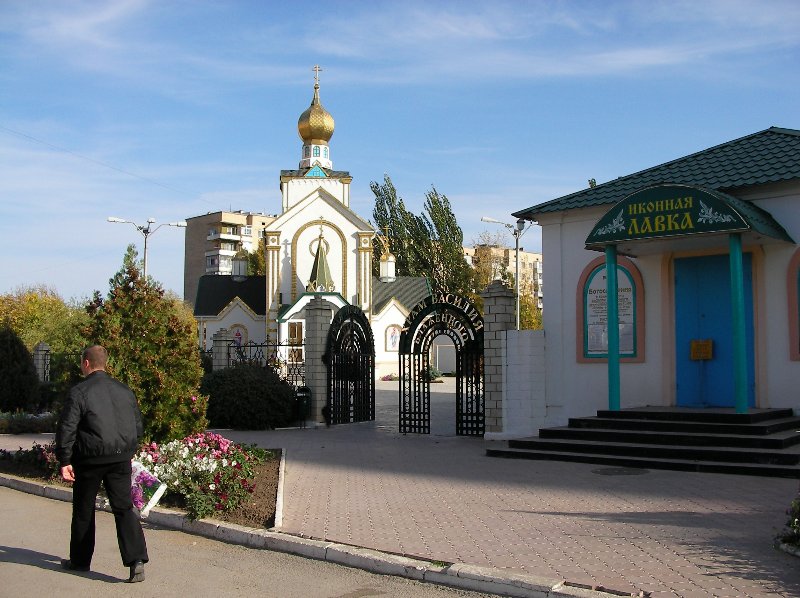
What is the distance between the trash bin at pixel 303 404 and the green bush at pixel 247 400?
0.16 m

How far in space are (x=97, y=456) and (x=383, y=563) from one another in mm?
2471

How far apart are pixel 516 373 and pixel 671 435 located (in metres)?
3.93

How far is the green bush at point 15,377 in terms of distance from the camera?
2294 cm


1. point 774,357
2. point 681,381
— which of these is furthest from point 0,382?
point 774,357

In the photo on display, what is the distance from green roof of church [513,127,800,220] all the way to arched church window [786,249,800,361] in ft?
4.52

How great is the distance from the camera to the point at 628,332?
1527 centimetres

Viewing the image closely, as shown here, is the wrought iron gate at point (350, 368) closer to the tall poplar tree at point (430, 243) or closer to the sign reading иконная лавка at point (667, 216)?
the sign reading иконная лавка at point (667, 216)

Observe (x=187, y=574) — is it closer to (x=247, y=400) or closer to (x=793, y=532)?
(x=793, y=532)

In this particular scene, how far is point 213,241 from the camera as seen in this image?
352ft

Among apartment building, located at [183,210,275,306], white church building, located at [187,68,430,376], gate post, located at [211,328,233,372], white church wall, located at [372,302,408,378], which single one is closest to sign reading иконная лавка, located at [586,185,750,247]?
gate post, located at [211,328,233,372]

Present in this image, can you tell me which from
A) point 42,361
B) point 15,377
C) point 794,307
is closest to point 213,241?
point 42,361

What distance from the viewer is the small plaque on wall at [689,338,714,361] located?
562 inches

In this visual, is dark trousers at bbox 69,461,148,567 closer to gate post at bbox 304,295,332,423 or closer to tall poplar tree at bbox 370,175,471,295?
gate post at bbox 304,295,332,423

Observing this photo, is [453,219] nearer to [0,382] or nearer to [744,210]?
[0,382]
